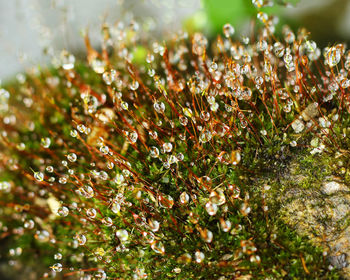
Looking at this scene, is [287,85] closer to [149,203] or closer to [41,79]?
[149,203]

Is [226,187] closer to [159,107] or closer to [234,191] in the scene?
[234,191]

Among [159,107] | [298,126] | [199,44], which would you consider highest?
[199,44]

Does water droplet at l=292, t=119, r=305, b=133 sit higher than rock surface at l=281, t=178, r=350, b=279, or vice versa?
water droplet at l=292, t=119, r=305, b=133

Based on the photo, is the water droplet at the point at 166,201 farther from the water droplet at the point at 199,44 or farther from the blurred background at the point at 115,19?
the blurred background at the point at 115,19

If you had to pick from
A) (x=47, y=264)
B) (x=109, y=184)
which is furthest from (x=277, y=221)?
(x=47, y=264)

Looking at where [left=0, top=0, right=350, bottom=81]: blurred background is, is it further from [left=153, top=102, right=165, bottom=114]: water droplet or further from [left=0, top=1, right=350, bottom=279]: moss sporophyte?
[left=153, top=102, right=165, bottom=114]: water droplet

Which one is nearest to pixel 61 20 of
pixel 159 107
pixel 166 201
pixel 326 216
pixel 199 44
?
pixel 199 44

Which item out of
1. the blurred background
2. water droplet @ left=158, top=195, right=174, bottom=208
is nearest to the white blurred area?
the blurred background

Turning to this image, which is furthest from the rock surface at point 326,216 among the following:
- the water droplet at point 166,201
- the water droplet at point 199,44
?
the water droplet at point 199,44
